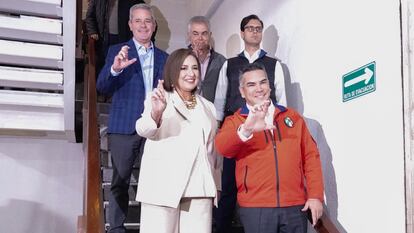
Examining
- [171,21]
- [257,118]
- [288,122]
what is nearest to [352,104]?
[288,122]

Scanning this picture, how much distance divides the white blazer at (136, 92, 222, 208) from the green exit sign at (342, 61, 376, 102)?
0.93 m

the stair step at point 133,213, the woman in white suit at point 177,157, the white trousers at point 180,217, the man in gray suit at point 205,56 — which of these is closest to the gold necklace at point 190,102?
the woman in white suit at point 177,157

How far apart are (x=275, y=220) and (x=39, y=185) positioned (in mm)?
3415

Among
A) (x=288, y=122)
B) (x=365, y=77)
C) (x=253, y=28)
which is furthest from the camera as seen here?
(x=253, y=28)

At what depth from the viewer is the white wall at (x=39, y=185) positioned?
191 inches

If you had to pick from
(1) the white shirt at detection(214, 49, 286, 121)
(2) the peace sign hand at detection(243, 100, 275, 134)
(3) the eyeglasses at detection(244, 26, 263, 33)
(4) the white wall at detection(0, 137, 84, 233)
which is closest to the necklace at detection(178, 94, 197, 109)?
(2) the peace sign hand at detection(243, 100, 275, 134)

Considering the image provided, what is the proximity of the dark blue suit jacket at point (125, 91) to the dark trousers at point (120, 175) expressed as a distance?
0.19ft

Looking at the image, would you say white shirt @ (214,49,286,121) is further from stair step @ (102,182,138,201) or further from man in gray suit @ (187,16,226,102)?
stair step @ (102,182,138,201)

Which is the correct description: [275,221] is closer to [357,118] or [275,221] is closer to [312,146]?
[312,146]

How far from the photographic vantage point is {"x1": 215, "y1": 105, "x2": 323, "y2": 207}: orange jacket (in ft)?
7.43

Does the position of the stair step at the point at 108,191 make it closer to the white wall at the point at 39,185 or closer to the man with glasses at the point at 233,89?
the man with glasses at the point at 233,89

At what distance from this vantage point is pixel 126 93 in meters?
2.90

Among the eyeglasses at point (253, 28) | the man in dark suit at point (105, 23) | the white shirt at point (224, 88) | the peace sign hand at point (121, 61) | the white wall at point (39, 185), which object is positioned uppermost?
the man in dark suit at point (105, 23)

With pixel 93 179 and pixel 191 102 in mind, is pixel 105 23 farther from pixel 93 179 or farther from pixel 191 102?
pixel 191 102
